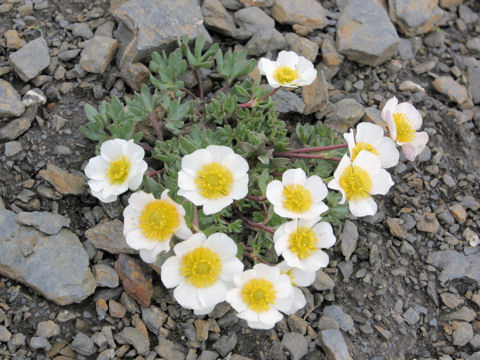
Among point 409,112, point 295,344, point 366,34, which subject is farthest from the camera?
point 366,34

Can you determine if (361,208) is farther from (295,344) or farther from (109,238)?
(109,238)

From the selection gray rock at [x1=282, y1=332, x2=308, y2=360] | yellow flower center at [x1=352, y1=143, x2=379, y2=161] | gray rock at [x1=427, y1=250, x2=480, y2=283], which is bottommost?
gray rock at [x1=427, y1=250, x2=480, y2=283]

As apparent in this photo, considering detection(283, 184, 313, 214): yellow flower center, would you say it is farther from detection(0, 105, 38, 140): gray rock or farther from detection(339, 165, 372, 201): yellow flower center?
detection(0, 105, 38, 140): gray rock

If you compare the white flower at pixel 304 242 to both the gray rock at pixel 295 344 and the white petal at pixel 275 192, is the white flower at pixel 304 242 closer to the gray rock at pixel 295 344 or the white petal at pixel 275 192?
the white petal at pixel 275 192

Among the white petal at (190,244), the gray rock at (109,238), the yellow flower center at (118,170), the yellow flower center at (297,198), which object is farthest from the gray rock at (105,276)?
the yellow flower center at (297,198)

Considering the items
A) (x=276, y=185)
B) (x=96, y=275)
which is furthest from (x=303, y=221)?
(x=96, y=275)

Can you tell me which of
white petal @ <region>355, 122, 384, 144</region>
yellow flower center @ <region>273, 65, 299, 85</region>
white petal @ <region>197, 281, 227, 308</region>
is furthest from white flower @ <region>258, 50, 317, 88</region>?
white petal @ <region>197, 281, 227, 308</region>

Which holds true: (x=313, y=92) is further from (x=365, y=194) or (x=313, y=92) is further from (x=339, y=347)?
(x=339, y=347)

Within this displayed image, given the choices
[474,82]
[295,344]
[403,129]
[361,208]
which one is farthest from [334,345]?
[474,82]
